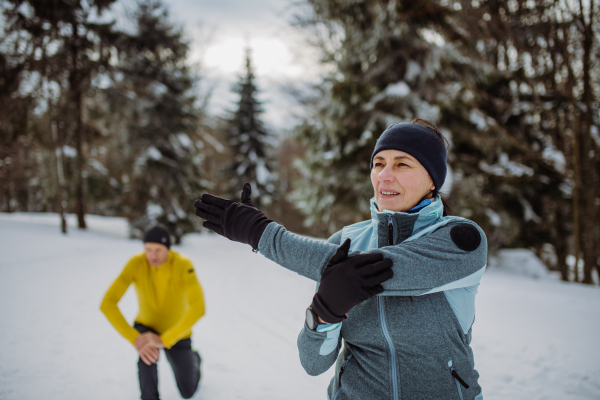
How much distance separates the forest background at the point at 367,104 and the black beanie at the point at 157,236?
617 centimetres

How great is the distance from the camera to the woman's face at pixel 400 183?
4.79 ft

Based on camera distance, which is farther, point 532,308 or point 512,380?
point 532,308

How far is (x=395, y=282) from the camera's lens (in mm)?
1181

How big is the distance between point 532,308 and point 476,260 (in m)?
5.43

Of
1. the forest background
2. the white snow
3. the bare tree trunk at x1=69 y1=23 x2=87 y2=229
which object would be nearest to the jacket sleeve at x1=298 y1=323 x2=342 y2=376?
the forest background

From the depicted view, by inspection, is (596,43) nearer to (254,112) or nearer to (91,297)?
(91,297)

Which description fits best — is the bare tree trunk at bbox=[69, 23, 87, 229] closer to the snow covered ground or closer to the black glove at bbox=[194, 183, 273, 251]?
the snow covered ground

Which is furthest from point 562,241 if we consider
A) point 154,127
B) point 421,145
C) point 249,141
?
point 249,141

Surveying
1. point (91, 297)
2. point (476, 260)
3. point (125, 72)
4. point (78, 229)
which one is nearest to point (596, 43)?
point (476, 260)

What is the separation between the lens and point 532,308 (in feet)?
17.7

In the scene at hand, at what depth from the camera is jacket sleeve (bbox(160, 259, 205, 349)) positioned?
297 centimetres

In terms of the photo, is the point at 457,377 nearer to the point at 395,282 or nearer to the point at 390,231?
the point at 395,282

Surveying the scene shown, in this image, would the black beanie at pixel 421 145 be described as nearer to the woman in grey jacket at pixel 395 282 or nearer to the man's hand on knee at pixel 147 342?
the woman in grey jacket at pixel 395 282

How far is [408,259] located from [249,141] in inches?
804
